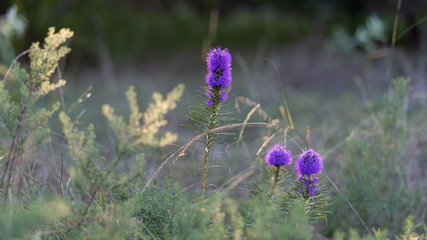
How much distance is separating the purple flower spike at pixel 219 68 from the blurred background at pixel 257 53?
203 cm

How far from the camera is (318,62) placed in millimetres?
6648

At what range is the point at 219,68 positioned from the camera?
1.38 m

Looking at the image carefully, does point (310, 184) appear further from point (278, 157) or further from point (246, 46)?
point (246, 46)

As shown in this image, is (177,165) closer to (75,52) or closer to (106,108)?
(106,108)

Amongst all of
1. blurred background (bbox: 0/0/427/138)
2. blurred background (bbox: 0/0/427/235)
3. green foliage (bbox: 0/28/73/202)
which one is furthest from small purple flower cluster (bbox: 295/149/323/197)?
blurred background (bbox: 0/0/427/138)

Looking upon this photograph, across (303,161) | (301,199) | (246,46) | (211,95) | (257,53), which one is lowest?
(301,199)

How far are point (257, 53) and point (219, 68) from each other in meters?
5.90

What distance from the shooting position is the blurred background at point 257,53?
4.39 meters

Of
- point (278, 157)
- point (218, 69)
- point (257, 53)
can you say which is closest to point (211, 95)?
point (218, 69)

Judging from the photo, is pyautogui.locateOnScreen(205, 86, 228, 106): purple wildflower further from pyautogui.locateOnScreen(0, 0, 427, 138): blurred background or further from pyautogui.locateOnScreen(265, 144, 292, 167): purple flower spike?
pyautogui.locateOnScreen(0, 0, 427, 138): blurred background

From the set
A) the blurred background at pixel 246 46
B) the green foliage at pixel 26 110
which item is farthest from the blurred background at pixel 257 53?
the green foliage at pixel 26 110

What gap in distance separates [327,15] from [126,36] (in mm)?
3132

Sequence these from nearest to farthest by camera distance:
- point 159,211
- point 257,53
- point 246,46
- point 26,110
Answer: point 26,110
point 159,211
point 257,53
point 246,46

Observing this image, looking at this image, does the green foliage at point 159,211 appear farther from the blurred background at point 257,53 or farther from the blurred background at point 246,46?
the blurred background at point 246,46
